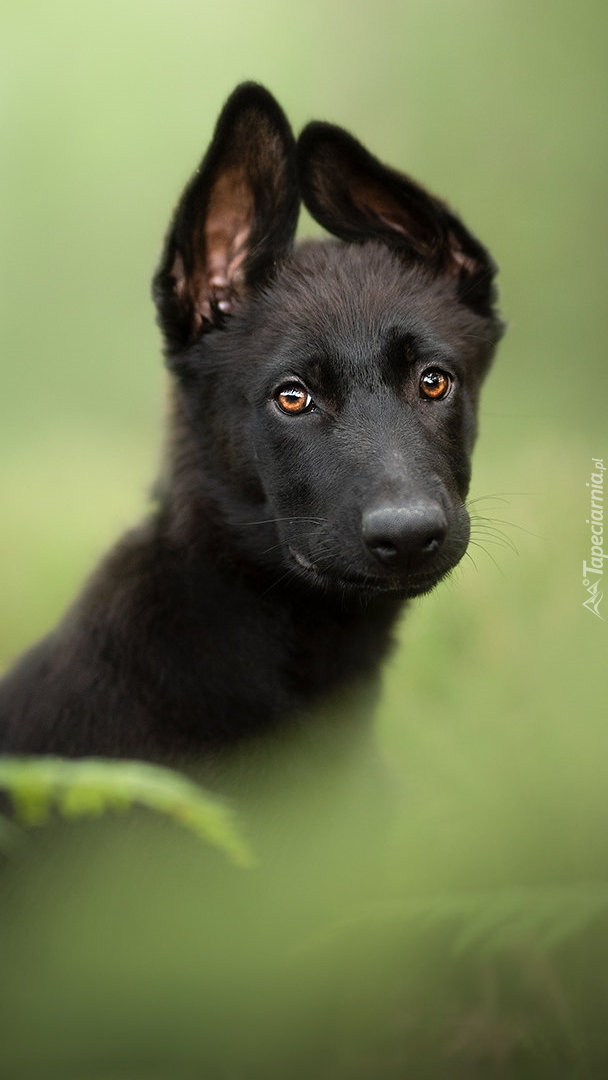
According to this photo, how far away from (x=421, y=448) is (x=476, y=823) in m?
1.22

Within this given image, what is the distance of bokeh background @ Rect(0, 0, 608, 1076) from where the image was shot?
12.1 ft

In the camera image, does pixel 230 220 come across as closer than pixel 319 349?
No

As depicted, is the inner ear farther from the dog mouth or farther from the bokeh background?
the dog mouth

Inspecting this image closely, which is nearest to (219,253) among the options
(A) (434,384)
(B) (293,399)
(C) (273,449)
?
(B) (293,399)

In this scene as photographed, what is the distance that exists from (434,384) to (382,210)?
768 mm

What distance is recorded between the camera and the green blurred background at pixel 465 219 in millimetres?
3756

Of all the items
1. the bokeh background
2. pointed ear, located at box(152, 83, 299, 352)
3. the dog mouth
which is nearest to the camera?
the dog mouth

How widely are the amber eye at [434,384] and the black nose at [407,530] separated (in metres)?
0.54

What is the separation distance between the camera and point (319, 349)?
117 inches

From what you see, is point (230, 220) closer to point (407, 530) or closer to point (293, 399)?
point (293, 399)

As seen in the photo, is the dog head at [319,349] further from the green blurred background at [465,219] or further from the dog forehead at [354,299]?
the green blurred background at [465,219]

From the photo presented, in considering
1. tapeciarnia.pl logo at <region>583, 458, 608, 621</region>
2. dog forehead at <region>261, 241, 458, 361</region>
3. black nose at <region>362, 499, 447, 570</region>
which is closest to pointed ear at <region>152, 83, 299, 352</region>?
dog forehead at <region>261, 241, 458, 361</region>

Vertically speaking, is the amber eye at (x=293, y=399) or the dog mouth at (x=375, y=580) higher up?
the amber eye at (x=293, y=399)

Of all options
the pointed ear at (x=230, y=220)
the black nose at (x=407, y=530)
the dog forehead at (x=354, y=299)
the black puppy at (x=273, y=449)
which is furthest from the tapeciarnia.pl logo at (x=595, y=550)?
the pointed ear at (x=230, y=220)
